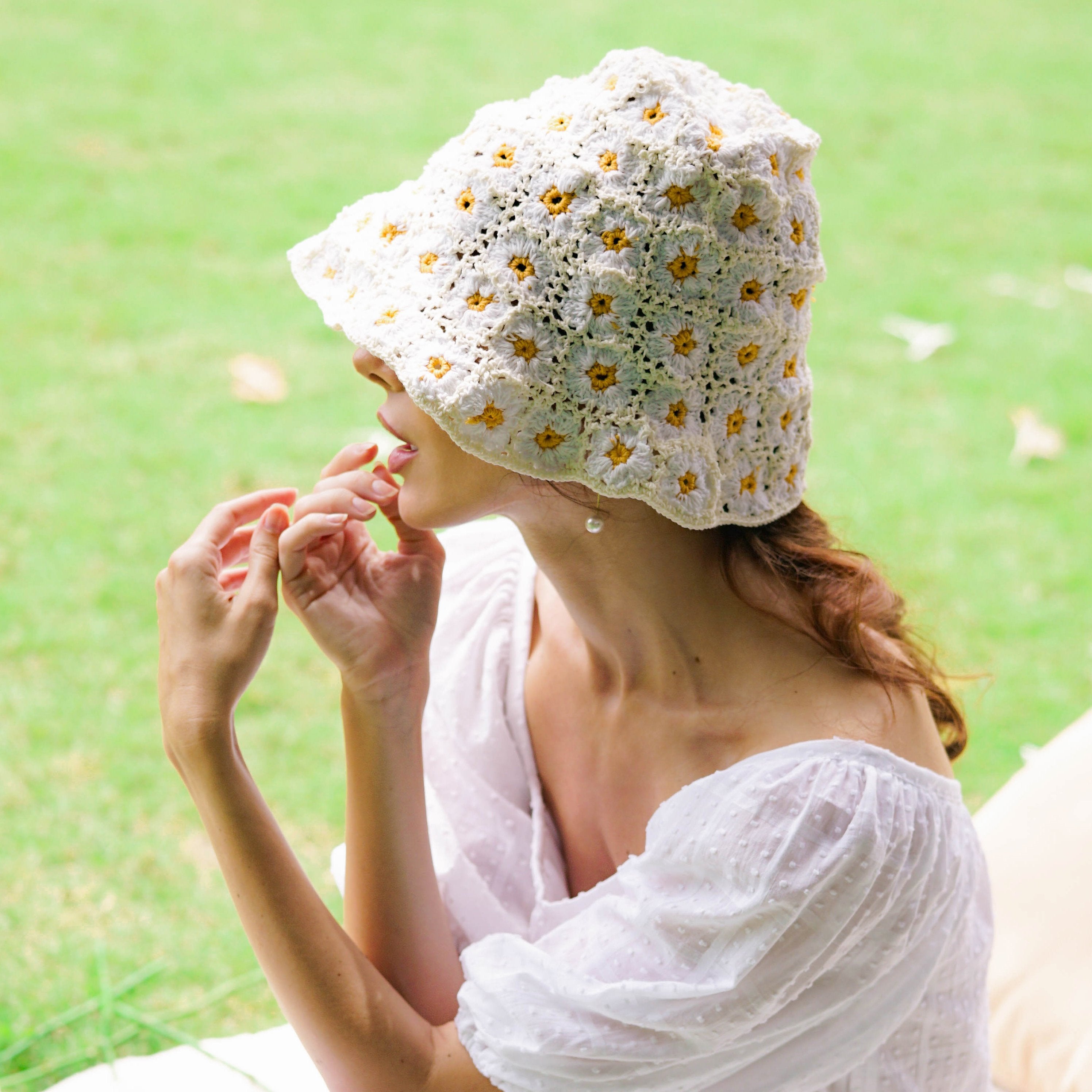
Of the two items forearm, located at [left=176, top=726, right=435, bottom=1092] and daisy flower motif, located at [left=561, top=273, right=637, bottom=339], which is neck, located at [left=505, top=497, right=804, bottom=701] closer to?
daisy flower motif, located at [left=561, top=273, right=637, bottom=339]

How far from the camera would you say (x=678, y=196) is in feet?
4.88

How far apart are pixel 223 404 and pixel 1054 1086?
340 centimetres

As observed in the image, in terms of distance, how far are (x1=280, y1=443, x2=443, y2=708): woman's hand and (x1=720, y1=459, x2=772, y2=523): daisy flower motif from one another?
0.45m

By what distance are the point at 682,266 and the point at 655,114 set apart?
17 centimetres

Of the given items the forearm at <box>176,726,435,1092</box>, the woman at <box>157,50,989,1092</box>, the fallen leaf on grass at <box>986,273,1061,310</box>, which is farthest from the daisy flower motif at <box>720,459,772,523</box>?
the fallen leaf on grass at <box>986,273,1061,310</box>

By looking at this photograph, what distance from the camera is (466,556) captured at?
2229 mm

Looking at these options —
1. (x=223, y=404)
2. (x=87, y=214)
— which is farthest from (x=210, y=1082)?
(x=87, y=214)

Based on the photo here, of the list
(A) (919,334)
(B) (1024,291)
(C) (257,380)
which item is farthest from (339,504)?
(B) (1024,291)

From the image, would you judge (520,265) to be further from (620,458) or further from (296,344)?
(296,344)

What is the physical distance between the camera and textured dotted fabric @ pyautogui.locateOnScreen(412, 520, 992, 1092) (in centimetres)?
154

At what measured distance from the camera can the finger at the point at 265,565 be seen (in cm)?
174

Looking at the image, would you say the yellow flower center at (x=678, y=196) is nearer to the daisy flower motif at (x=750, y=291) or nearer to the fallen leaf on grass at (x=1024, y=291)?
the daisy flower motif at (x=750, y=291)

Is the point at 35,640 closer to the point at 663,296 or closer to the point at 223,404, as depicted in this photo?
the point at 223,404

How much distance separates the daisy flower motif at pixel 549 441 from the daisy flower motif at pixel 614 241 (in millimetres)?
179
